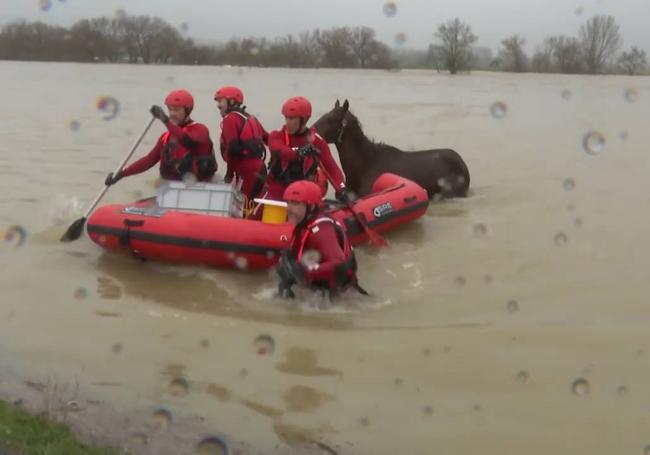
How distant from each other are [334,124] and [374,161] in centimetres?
73

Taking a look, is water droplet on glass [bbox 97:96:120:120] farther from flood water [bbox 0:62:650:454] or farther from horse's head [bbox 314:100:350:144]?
horse's head [bbox 314:100:350:144]

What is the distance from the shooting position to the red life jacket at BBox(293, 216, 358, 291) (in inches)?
264

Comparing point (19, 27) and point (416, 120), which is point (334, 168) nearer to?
point (416, 120)

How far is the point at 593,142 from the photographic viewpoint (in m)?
19.7

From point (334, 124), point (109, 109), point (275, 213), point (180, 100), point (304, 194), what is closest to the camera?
point (304, 194)

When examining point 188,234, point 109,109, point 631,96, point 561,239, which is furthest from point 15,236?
point 631,96

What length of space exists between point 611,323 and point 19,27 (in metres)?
49.6

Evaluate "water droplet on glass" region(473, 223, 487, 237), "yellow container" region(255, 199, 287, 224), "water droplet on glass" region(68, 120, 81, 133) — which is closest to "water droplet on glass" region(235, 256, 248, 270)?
"yellow container" region(255, 199, 287, 224)

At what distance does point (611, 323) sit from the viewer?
6863mm

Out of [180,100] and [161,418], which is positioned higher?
[180,100]

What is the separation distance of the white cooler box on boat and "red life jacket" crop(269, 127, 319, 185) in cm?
50

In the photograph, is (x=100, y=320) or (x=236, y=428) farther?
(x=100, y=320)

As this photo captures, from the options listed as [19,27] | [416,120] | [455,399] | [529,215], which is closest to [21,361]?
[455,399]

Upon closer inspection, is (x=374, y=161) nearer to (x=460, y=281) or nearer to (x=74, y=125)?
(x=460, y=281)
